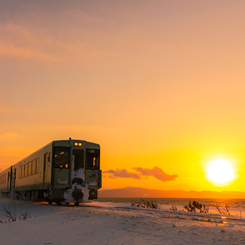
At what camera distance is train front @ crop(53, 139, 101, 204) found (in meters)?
17.6

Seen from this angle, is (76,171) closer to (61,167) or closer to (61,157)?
(61,167)

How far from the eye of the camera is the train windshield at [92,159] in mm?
18422

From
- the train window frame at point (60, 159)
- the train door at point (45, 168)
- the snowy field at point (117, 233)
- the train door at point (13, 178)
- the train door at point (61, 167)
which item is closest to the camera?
the snowy field at point (117, 233)

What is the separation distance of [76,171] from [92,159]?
1.26 metres

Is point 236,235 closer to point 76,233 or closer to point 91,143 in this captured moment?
point 76,233

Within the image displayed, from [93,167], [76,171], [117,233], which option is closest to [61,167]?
[76,171]

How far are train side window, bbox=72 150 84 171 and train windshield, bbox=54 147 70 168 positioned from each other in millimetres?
562

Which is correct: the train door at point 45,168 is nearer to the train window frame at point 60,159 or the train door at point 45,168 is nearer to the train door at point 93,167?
the train window frame at point 60,159

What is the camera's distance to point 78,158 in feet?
60.5

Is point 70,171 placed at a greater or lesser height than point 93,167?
lesser

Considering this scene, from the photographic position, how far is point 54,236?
761cm

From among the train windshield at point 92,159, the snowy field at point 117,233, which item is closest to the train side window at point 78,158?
the train windshield at point 92,159

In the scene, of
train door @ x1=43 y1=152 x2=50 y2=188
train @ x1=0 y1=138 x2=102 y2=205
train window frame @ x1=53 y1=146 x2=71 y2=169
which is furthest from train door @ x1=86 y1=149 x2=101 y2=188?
train door @ x1=43 y1=152 x2=50 y2=188

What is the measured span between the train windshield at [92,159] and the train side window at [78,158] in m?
0.37
